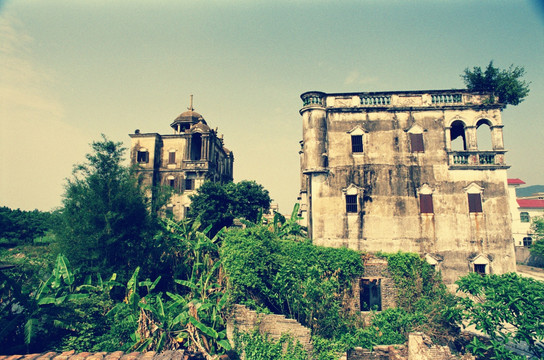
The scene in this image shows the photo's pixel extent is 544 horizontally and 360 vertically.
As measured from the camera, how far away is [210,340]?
37.1ft

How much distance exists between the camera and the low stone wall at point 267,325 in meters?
10.6

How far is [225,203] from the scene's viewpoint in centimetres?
2788

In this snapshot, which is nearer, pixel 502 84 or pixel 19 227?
pixel 502 84

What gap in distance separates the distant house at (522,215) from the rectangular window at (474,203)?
102ft

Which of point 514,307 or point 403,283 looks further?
point 403,283

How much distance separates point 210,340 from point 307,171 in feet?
33.9

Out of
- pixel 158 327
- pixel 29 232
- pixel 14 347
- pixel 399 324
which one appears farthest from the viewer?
pixel 29 232

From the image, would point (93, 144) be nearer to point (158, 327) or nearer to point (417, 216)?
point (158, 327)

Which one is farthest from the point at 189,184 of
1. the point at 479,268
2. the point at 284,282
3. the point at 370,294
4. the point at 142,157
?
the point at 479,268

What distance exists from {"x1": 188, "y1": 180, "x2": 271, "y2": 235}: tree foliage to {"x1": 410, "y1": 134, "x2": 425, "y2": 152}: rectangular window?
1475 cm

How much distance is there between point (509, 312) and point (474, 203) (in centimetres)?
746

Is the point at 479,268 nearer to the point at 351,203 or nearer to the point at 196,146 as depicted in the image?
the point at 351,203

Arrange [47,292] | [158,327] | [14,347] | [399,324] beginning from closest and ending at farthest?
[14,347] < [158,327] < [47,292] < [399,324]

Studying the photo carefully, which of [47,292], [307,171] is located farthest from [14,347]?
[307,171]
